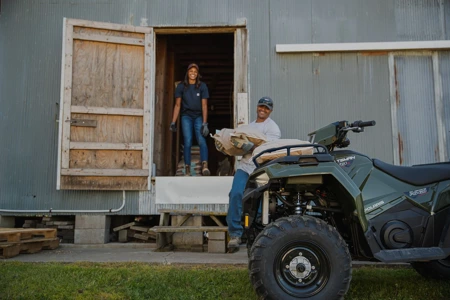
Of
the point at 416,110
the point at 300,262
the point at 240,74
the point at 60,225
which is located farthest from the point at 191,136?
the point at 300,262

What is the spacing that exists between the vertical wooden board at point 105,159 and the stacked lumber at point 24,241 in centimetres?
111

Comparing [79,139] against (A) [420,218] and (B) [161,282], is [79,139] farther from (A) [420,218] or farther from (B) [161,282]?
(A) [420,218]

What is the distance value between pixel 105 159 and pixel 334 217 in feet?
13.8

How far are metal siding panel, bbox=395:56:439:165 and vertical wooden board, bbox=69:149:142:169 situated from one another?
429 centimetres

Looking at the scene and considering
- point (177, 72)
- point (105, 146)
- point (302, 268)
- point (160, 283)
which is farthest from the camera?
point (177, 72)

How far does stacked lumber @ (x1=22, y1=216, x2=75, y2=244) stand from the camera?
6965mm

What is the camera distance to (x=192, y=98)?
306 inches

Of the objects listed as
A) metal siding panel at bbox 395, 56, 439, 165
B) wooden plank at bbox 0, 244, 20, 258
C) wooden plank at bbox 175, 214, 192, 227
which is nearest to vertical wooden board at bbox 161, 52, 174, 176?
wooden plank at bbox 175, 214, 192, 227

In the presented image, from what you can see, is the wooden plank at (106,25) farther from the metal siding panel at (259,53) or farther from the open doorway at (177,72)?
the metal siding panel at (259,53)

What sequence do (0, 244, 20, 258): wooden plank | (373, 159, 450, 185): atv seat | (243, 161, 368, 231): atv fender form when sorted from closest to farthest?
(243, 161, 368, 231): atv fender, (373, 159, 450, 185): atv seat, (0, 244, 20, 258): wooden plank

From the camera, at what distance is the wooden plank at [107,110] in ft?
21.8

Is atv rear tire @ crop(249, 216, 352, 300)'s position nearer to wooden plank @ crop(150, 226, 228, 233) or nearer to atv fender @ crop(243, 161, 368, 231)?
atv fender @ crop(243, 161, 368, 231)

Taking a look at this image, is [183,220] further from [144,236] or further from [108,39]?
[108,39]

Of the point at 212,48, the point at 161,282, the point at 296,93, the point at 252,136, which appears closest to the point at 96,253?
the point at 161,282
